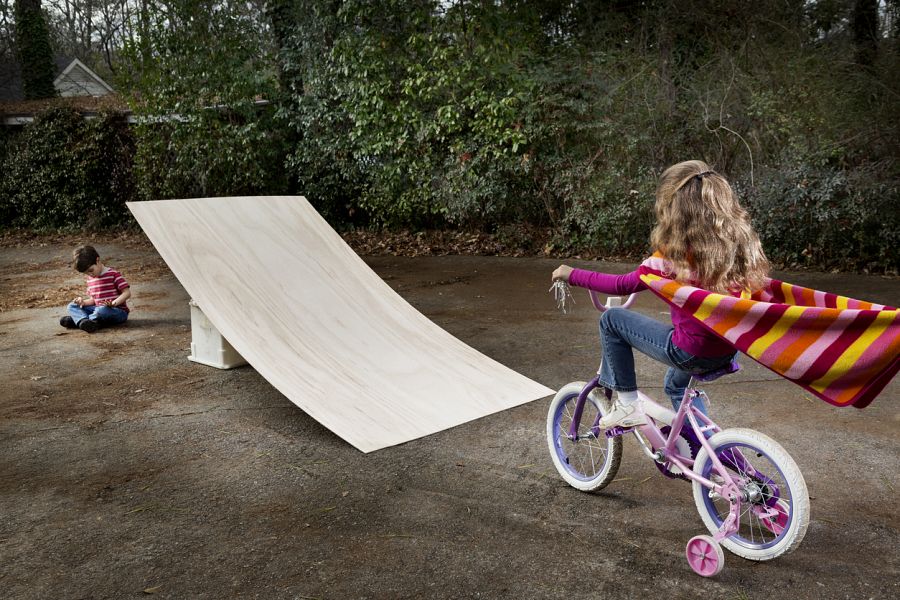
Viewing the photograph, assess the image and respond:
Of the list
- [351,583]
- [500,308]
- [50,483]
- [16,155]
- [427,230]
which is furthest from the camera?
[16,155]

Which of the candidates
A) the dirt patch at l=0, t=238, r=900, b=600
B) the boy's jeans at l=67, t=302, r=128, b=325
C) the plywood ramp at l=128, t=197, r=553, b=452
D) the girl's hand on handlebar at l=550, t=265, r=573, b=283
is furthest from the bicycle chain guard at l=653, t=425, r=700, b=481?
the boy's jeans at l=67, t=302, r=128, b=325

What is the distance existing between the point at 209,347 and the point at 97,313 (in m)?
1.73

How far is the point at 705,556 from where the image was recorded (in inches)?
104

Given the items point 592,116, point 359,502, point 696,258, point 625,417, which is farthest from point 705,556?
point 592,116

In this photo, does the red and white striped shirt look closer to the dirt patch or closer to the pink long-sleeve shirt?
the dirt patch

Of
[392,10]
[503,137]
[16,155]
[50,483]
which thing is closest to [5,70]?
[16,155]

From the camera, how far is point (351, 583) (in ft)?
8.82

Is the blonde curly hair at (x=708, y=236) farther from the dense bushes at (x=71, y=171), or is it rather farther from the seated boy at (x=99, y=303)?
the dense bushes at (x=71, y=171)

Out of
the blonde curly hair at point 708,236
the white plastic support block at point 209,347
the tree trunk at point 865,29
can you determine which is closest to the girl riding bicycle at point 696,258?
the blonde curly hair at point 708,236

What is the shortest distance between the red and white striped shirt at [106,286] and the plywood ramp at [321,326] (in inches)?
48.4

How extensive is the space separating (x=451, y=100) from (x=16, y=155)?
8732 millimetres

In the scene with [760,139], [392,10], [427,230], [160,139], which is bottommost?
[427,230]

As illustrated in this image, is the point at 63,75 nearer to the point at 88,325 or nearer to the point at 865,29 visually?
the point at 88,325

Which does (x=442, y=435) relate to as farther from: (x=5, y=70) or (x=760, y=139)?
(x=5, y=70)
